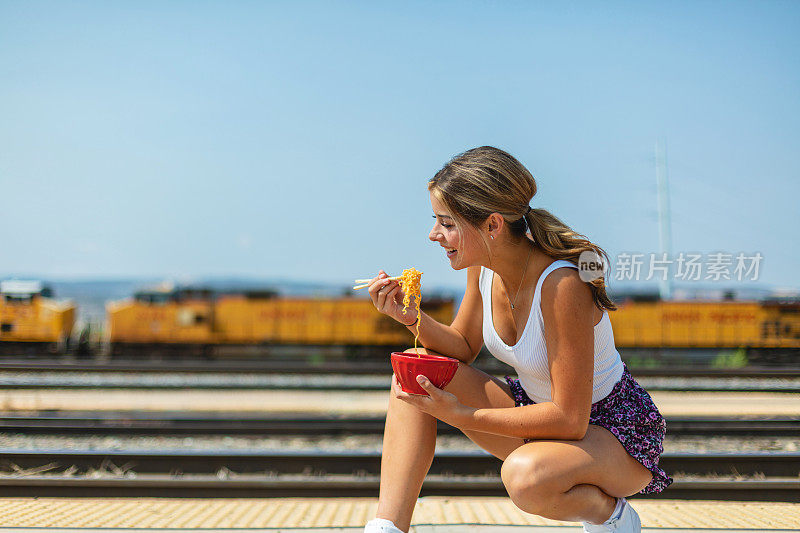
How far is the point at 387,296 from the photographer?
6.89 ft

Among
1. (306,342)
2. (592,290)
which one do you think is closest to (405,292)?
(592,290)

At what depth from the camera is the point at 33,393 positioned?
945 cm

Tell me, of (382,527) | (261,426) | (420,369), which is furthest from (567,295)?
(261,426)

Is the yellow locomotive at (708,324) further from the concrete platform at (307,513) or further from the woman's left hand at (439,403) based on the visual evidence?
the woman's left hand at (439,403)

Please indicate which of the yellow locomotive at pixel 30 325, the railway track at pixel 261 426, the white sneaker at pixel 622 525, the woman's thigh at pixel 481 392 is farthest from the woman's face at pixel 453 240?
the yellow locomotive at pixel 30 325

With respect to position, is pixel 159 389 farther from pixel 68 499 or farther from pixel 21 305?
pixel 21 305

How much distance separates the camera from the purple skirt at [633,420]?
205 cm

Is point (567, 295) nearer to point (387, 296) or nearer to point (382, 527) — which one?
point (387, 296)

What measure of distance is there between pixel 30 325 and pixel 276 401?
9.01 metres

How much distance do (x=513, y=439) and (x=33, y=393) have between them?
368 inches

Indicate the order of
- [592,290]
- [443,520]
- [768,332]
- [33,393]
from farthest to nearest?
[768,332]
[33,393]
[443,520]
[592,290]

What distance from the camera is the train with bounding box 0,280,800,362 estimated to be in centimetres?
1452

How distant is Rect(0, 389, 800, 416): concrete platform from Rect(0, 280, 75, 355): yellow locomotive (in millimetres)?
5620

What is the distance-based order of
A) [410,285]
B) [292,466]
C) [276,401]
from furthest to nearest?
[276,401]
[292,466]
[410,285]
